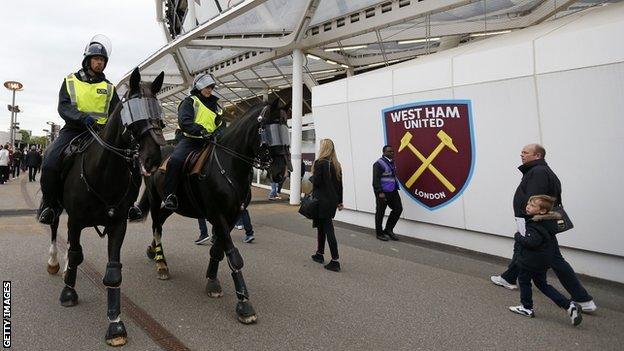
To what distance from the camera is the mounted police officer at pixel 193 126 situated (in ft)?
14.9

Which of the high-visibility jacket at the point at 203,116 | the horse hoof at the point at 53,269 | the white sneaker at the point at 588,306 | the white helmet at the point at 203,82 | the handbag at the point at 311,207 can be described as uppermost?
the white helmet at the point at 203,82

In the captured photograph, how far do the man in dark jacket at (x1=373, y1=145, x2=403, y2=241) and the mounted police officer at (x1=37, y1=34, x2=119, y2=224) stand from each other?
5.30 metres

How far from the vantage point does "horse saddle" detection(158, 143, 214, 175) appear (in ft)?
14.3

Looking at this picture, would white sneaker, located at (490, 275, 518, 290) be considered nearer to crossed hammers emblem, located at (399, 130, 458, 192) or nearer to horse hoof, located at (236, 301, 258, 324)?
crossed hammers emblem, located at (399, 130, 458, 192)

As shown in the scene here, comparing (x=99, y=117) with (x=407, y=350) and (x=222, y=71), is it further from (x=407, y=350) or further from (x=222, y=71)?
(x=222, y=71)

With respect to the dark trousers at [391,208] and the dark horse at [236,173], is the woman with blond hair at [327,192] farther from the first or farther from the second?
the dark trousers at [391,208]

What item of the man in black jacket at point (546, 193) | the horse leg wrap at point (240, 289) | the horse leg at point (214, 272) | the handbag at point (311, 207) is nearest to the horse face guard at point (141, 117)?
the horse leg wrap at point (240, 289)

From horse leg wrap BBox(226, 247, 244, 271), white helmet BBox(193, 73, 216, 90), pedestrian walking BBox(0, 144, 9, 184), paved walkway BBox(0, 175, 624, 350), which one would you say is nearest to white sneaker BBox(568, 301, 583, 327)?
paved walkway BBox(0, 175, 624, 350)

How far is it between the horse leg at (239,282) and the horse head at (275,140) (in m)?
0.82

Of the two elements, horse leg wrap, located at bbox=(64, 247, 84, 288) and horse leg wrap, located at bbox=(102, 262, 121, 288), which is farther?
horse leg wrap, located at bbox=(64, 247, 84, 288)

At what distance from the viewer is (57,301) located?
4.12 meters

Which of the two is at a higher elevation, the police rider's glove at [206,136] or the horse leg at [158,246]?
the police rider's glove at [206,136]

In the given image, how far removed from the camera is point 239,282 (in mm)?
3932

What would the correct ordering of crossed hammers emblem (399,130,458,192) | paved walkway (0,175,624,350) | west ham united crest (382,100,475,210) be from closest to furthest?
paved walkway (0,175,624,350), west ham united crest (382,100,475,210), crossed hammers emblem (399,130,458,192)
